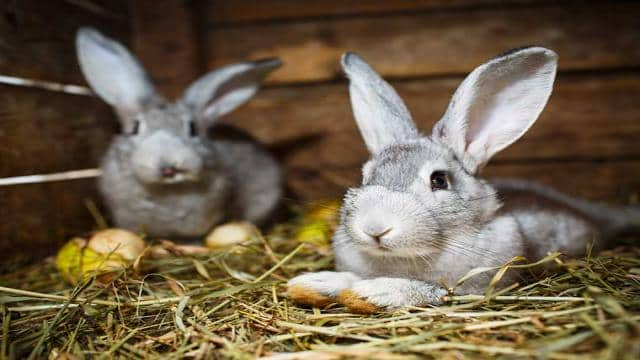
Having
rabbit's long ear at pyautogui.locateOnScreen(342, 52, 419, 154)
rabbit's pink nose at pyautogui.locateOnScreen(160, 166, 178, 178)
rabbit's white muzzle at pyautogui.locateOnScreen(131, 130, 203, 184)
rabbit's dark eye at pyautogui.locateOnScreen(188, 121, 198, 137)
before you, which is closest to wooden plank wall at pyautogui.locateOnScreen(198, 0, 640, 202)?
rabbit's dark eye at pyautogui.locateOnScreen(188, 121, 198, 137)

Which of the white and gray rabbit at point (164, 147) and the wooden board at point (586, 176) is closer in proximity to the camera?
the white and gray rabbit at point (164, 147)

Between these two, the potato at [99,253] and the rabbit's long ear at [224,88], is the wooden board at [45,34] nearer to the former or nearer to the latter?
the rabbit's long ear at [224,88]

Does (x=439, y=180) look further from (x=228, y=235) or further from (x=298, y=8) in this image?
(x=298, y=8)

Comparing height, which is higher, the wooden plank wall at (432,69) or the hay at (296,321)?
the wooden plank wall at (432,69)

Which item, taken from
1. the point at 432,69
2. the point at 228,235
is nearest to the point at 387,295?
the point at 228,235

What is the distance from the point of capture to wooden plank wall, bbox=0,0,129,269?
3.32 metres

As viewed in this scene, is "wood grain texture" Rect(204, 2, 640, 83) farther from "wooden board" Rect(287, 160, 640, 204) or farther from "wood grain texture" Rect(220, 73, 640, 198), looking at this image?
"wooden board" Rect(287, 160, 640, 204)

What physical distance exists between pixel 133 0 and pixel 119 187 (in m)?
1.54

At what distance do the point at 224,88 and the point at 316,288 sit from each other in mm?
2020

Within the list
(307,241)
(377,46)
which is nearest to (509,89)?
(307,241)

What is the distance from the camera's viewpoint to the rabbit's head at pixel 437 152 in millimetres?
2363

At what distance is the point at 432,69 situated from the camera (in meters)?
4.29

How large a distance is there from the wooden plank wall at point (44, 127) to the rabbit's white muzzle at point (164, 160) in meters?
0.57

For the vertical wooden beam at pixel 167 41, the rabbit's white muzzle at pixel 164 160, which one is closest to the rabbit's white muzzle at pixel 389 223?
the rabbit's white muzzle at pixel 164 160
